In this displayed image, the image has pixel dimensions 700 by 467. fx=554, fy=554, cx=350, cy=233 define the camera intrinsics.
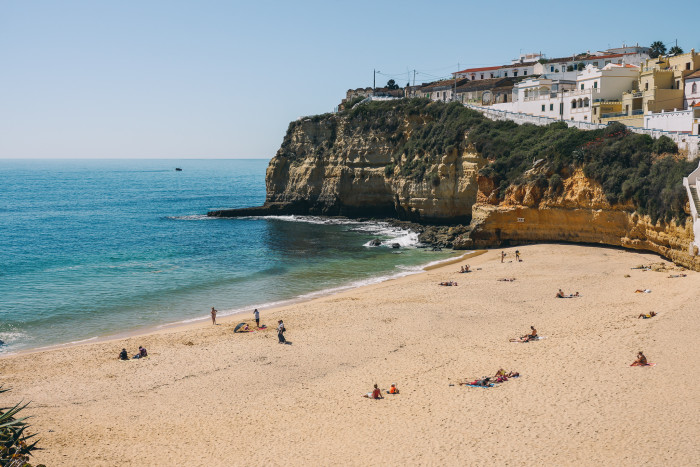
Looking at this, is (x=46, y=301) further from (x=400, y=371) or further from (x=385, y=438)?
(x=385, y=438)

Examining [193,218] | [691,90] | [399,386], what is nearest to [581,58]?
[691,90]

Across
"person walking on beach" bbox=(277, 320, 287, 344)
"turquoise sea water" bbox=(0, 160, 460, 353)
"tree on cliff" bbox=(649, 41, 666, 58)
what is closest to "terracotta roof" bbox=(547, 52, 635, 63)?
"tree on cliff" bbox=(649, 41, 666, 58)

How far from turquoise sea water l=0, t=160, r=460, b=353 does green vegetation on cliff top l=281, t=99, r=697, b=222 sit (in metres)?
7.78

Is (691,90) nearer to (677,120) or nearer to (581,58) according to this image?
(677,120)

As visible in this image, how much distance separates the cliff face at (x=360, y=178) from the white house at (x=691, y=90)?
1566 cm

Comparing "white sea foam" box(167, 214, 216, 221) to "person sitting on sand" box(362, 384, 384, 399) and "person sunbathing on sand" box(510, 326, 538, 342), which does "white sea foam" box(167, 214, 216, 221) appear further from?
"person sitting on sand" box(362, 384, 384, 399)

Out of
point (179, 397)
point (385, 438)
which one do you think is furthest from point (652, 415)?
point (179, 397)

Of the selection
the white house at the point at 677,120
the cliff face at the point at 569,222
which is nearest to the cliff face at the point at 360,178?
the cliff face at the point at 569,222

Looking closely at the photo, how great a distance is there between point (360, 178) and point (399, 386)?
42373 mm

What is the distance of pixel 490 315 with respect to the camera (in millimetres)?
25156

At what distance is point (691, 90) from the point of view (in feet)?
136

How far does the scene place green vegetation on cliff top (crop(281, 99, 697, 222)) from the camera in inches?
1236

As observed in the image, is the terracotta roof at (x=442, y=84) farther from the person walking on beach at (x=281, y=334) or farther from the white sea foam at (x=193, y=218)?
the person walking on beach at (x=281, y=334)

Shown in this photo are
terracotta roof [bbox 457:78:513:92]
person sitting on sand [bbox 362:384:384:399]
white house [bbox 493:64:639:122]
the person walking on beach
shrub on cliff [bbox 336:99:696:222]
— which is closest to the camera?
person sitting on sand [bbox 362:384:384:399]
